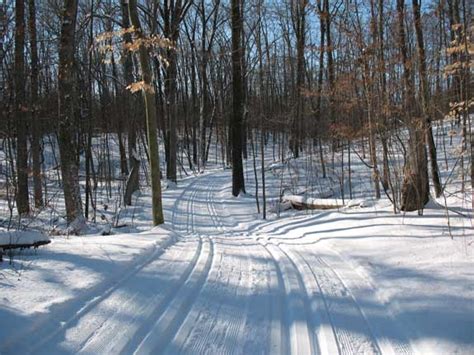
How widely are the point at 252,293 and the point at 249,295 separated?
0.08 m

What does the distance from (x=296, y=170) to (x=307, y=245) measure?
13.6m

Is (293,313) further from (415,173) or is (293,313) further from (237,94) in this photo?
(237,94)

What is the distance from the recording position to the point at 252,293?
16.6ft

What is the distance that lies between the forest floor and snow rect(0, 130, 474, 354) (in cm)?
2

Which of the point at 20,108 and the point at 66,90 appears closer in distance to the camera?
the point at 66,90

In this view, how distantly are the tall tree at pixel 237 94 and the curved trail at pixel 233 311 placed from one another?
1056cm

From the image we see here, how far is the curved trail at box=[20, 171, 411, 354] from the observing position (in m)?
3.67

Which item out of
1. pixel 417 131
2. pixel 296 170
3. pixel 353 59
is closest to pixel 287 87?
pixel 296 170

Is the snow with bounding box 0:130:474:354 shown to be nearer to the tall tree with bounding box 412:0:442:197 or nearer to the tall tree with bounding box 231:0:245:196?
the tall tree with bounding box 412:0:442:197

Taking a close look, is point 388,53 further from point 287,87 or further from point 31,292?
point 287,87

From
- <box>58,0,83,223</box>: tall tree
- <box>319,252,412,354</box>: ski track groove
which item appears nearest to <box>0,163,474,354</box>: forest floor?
<box>319,252,412,354</box>: ski track groove

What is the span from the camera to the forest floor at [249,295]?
370cm

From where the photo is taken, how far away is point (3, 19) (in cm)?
1452

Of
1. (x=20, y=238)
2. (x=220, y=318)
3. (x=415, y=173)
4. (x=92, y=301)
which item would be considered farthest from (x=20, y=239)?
(x=415, y=173)
